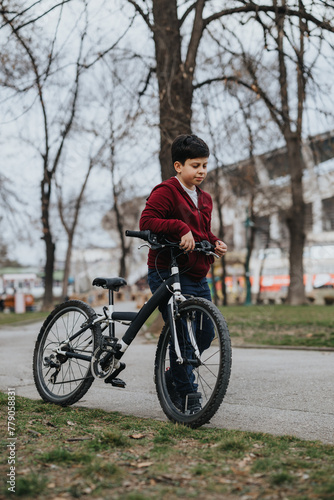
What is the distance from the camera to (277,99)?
17.1 metres

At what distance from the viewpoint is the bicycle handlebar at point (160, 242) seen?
4055 mm

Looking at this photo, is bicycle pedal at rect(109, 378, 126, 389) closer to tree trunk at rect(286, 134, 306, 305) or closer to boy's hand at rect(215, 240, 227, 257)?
boy's hand at rect(215, 240, 227, 257)

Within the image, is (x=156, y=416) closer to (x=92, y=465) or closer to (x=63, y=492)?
(x=92, y=465)

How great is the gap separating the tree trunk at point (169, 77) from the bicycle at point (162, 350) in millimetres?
7157

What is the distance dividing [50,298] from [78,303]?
90.4ft

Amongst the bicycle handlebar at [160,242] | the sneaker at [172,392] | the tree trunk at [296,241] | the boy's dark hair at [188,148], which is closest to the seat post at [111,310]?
the sneaker at [172,392]

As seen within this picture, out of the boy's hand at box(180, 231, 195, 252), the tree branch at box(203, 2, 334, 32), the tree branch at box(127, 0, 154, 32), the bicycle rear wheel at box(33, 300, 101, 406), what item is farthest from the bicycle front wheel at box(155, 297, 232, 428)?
the tree branch at box(127, 0, 154, 32)

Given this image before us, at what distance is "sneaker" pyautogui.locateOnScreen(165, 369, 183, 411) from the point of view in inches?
161

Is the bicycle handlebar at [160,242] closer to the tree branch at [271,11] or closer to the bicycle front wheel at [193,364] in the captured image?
the bicycle front wheel at [193,364]

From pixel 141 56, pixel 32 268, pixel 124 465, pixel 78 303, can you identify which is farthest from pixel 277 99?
pixel 32 268

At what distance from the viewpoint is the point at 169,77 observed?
38.6ft

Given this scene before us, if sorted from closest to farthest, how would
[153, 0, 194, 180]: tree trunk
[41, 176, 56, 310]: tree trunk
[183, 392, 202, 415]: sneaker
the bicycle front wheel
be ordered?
the bicycle front wheel, [183, 392, 202, 415]: sneaker, [153, 0, 194, 180]: tree trunk, [41, 176, 56, 310]: tree trunk

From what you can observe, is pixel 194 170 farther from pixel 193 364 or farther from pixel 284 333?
pixel 284 333

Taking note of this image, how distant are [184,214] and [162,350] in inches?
35.6
